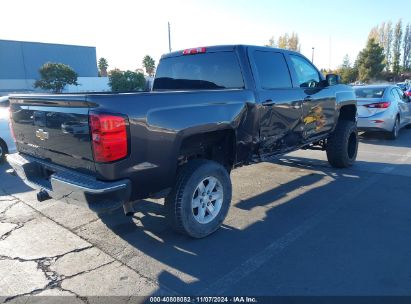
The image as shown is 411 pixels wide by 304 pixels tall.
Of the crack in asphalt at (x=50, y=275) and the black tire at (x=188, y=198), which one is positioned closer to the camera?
the crack in asphalt at (x=50, y=275)

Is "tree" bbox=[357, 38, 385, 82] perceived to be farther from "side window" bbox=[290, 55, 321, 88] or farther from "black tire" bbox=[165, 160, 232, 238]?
"black tire" bbox=[165, 160, 232, 238]

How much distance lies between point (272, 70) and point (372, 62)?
49.6m

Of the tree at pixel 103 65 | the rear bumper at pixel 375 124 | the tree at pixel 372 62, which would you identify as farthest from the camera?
the tree at pixel 103 65

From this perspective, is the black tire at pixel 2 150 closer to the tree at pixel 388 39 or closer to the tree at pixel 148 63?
the tree at pixel 148 63

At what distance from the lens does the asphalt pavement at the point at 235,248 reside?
2.94 meters

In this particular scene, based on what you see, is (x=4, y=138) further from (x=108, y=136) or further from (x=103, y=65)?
(x=103, y=65)

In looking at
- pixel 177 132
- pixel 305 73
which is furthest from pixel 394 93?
pixel 177 132

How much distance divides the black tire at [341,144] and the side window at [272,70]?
1.97 meters

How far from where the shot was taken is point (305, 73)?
557 centimetres

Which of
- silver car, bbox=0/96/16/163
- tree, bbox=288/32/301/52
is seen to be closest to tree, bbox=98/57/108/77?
tree, bbox=288/32/301/52

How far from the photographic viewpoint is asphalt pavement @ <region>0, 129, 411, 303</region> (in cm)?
294

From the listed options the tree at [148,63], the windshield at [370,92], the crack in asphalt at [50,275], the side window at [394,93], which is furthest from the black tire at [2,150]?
the tree at [148,63]

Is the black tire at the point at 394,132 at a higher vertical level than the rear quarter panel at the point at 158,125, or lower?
lower

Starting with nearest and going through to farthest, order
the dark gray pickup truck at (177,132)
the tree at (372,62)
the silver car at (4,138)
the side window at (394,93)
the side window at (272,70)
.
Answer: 1. the dark gray pickup truck at (177,132)
2. the side window at (272,70)
3. the silver car at (4,138)
4. the side window at (394,93)
5. the tree at (372,62)
